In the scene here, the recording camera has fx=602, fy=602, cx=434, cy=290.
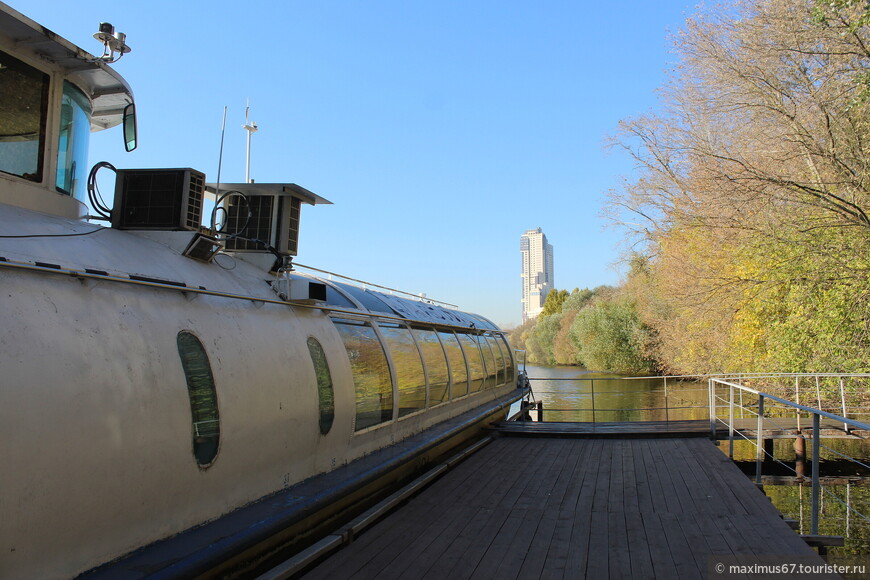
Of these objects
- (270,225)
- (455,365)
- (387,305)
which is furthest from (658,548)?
(455,365)

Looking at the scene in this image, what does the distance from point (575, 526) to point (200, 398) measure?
3.84m

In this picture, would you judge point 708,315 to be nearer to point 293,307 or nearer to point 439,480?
point 439,480

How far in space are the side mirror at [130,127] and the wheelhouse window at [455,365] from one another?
573 centimetres

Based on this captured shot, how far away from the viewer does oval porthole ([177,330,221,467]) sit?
409 cm

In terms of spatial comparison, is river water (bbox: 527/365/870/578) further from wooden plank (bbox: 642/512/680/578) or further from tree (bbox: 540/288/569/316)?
tree (bbox: 540/288/569/316)

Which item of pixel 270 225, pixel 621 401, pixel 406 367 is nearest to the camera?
pixel 270 225

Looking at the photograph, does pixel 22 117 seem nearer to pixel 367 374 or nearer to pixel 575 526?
pixel 367 374

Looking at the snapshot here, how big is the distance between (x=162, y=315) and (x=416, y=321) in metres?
5.43

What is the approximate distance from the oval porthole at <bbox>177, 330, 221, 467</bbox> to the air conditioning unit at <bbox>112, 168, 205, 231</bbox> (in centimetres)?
139

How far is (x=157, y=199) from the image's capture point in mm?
5277

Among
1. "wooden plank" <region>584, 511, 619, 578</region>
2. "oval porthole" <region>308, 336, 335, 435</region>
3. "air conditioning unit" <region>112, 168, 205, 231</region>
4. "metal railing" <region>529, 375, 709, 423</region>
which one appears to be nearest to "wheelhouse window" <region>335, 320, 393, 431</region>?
"oval porthole" <region>308, 336, 335, 435</region>

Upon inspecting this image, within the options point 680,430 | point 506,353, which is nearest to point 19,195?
point 680,430

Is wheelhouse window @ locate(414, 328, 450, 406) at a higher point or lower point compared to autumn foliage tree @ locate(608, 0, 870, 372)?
lower

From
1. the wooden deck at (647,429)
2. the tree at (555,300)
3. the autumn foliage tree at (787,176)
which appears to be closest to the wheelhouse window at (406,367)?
the wooden deck at (647,429)
